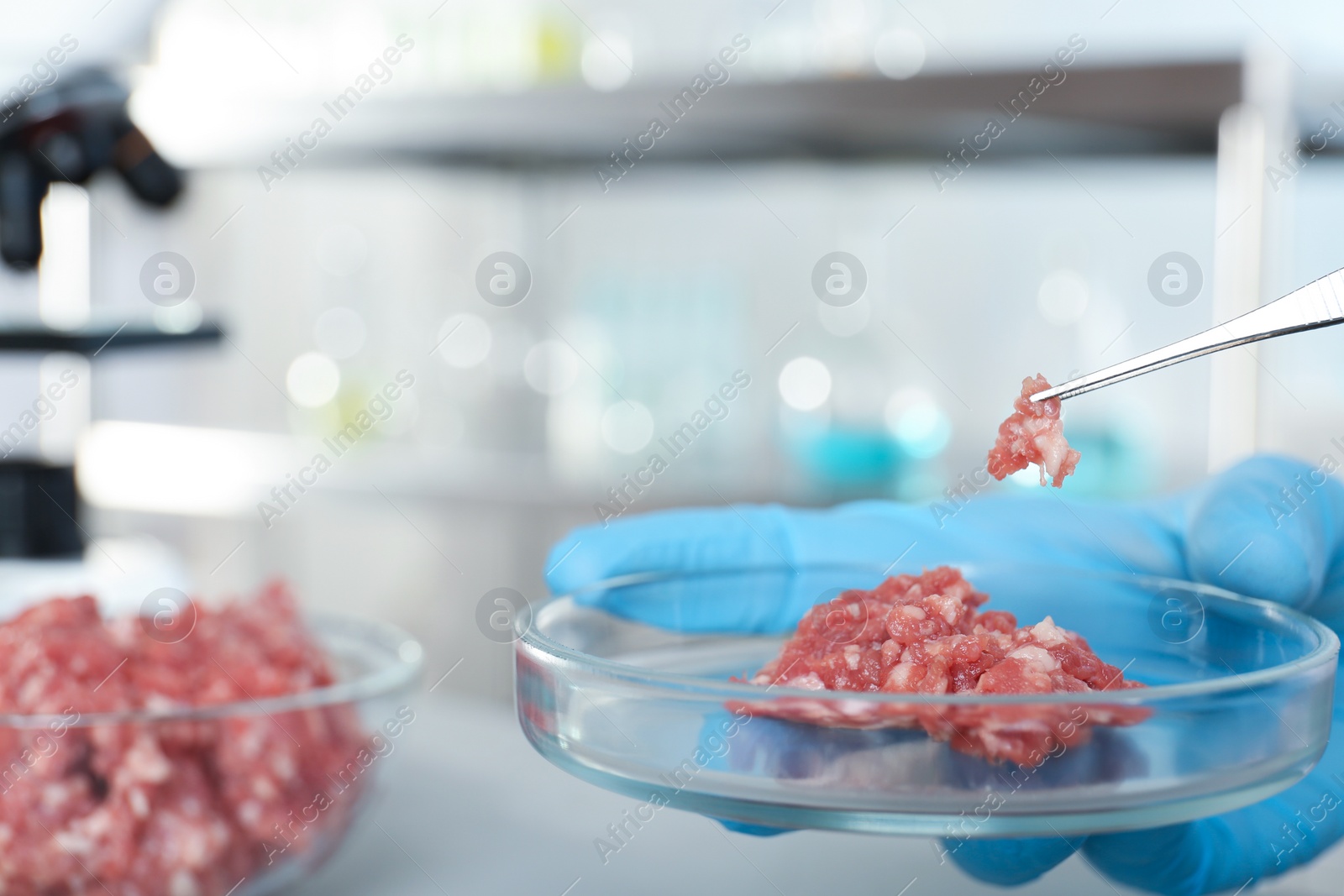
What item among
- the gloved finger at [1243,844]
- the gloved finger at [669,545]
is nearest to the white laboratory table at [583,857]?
the gloved finger at [1243,844]

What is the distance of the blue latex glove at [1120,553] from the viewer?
0.67m

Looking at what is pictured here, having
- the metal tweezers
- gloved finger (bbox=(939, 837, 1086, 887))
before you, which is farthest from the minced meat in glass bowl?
the metal tweezers

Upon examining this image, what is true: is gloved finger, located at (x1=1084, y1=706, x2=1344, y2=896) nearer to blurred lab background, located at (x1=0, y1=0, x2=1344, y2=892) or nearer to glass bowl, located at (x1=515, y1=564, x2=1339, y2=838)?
glass bowl, located at (x1=515, y1=564, x2=1339, y2=838)

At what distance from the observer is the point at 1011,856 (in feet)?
2.12

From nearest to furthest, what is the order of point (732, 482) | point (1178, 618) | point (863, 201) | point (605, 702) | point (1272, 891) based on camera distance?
point (605, 702) → point (1178, 618) → point (1272, 891) → point (732, 482) → point (863, 201)

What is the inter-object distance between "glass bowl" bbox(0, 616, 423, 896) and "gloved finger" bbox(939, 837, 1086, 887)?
0.36 m

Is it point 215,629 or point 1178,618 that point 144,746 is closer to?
point 215,629

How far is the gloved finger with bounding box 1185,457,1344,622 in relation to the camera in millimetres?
698

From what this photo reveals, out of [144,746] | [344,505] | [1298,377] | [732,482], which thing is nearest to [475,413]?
[344,505]

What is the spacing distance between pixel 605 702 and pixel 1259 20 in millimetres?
2056

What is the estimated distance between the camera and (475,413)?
2.34m

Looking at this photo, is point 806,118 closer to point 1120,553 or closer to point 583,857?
point 1120,553

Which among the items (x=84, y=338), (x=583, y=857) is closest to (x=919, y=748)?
(x=583, y=857)

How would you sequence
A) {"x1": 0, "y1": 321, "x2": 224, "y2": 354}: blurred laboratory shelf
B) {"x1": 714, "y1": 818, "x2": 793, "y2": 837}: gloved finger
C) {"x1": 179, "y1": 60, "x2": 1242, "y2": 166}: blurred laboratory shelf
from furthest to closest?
1. {"x1": 179, "y1": 60, "x2": 1242, "y2": 166}: blurred laboratory shelf
2. {"x1": 0, "y1": 321, "x2": 224, "y2": 354}: blurred laboratory shelf
3. {"x1": 714, "y1": 818, "x2": 793, "y2": 837}: gloved finger
